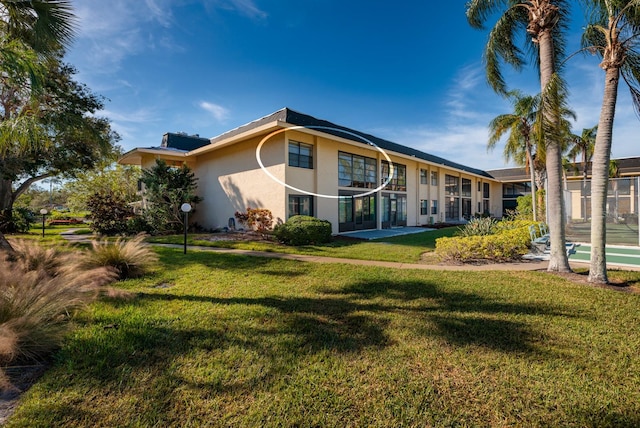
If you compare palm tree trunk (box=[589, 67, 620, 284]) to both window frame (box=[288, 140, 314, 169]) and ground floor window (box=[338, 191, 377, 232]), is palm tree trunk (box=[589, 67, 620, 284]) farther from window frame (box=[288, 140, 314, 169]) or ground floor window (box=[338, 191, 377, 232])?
ground floor window (box=[338, 191, 377, 232])

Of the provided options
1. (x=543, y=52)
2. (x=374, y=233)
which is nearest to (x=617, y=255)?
(x=543, y=52)

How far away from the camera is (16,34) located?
628cm

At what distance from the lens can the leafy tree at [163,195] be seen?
A: 15.9m

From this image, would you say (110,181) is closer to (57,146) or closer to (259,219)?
(57,146)

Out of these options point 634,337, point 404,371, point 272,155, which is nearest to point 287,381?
point 404,371

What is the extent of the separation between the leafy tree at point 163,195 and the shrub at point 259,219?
440 centimetres

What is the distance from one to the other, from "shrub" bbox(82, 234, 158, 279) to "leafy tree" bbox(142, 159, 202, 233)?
997 centimetres

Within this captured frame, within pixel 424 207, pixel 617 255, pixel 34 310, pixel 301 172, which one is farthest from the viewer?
pixel 424 207

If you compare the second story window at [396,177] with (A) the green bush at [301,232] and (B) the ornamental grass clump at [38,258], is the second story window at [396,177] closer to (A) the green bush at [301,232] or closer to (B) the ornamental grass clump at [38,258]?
(A) the green bush at [301,232]

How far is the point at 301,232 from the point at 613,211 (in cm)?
1261

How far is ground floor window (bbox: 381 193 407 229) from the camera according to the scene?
20.4 meters

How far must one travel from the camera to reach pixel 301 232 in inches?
475

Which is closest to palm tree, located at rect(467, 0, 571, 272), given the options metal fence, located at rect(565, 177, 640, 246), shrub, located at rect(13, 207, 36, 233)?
metal fence, located at rect(565, 177, 640, 246)

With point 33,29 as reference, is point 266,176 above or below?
below
